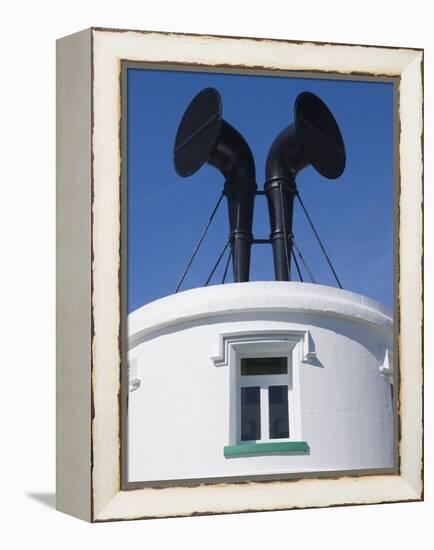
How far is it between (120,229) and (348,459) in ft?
7.55

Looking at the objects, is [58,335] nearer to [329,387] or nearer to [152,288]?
[152,288]

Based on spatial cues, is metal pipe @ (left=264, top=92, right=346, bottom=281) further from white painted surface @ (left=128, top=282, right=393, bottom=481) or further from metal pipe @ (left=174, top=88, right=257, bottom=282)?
white painted surface @ (left=128, top=282, right=393, bottom=481)

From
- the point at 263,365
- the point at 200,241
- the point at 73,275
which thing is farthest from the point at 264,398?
the point at 73,275

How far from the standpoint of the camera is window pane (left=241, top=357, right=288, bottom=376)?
1103 cm

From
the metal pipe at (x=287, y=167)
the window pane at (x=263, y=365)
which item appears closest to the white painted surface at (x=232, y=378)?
the window pane at (x=263, y=365)

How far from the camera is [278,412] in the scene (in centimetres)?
1108

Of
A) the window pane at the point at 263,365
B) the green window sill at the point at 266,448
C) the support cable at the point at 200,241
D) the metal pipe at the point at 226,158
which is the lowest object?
the green window sill at the point at 266,448

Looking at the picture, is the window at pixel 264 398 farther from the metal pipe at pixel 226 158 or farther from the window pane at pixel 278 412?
the metal pipe at pixel 226 158

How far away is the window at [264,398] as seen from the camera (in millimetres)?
11000

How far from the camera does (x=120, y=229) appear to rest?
10562 mm

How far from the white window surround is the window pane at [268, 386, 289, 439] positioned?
0.09 feet

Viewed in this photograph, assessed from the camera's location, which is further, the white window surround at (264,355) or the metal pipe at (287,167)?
the metal pipe at (287,167)

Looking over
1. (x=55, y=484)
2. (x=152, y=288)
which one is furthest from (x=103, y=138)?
(x=55, y=484)

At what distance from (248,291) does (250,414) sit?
83 centimetres
